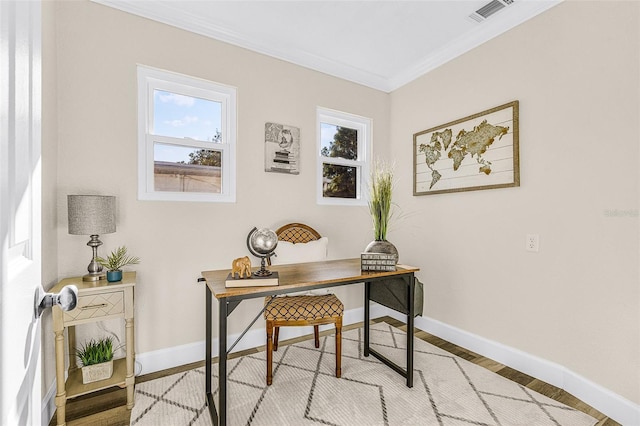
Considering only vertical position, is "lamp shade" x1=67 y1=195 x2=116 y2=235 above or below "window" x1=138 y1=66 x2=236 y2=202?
below

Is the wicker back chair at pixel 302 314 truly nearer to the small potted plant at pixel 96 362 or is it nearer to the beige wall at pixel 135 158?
the beige wall at pixel 135 158

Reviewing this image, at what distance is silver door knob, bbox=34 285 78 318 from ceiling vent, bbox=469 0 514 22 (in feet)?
9.72

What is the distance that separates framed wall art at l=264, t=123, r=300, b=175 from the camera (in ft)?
9.30

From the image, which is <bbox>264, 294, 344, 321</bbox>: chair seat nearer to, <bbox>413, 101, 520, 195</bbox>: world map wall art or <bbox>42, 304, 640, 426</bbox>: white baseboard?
<bbox>42, 304, 640, 426</bbox>: white baseboard

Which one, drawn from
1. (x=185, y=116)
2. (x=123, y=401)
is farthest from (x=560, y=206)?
(x=123, y=401)

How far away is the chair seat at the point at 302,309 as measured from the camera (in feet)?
6.95

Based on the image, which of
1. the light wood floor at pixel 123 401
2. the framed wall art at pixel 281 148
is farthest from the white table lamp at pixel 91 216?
the framed wall art at pixel 281 148

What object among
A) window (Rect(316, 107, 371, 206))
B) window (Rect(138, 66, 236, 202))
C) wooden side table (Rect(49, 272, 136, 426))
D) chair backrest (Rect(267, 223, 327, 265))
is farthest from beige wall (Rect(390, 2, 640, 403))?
wooden side table (Rect(49, 272, 136, 426))

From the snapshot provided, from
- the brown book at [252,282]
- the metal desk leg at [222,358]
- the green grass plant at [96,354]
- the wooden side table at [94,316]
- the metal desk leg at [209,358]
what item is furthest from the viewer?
the green grass plant at [96,354]

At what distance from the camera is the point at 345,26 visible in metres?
2.57

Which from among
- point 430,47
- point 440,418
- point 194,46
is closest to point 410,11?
point 430,47

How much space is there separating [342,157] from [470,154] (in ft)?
4.23

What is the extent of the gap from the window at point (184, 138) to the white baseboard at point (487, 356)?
1.23 meters

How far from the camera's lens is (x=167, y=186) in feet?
8.04
